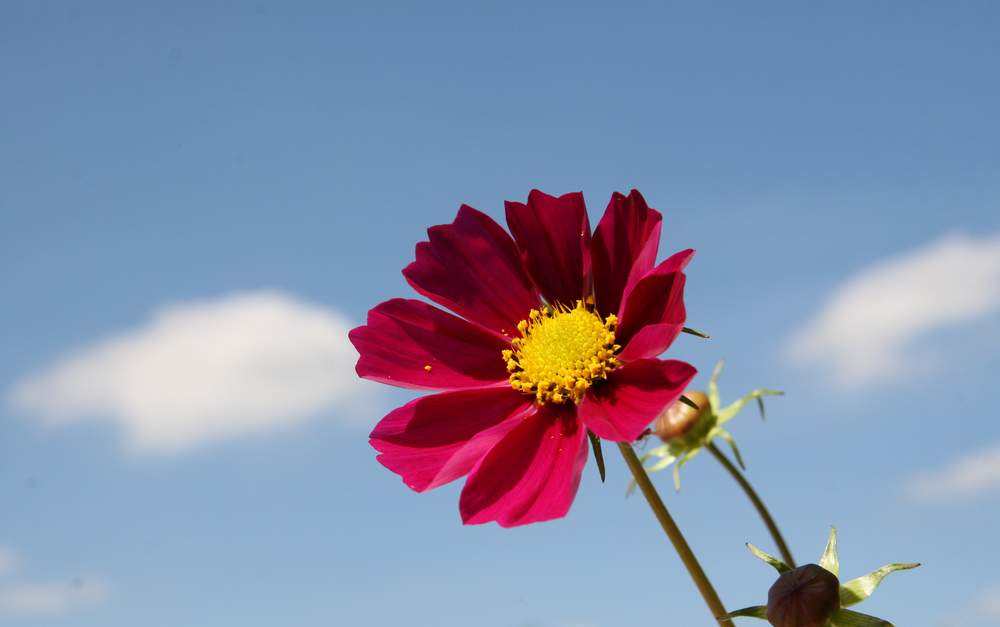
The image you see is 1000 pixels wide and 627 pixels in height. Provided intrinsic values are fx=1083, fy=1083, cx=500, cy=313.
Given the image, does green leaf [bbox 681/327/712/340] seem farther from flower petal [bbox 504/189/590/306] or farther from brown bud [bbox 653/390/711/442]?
brown bud [bbox 653/390/711/442]

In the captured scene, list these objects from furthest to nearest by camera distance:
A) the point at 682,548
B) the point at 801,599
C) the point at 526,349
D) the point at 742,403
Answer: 1. the point at 742,403
2. the point at 526,349
3. the point at 801,599
4. the point at 682,548

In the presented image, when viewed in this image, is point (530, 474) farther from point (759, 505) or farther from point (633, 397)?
point (759, 505)

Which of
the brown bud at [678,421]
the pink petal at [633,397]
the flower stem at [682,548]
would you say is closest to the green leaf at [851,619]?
the flower stem at [682,548]

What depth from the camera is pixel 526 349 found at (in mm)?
1805

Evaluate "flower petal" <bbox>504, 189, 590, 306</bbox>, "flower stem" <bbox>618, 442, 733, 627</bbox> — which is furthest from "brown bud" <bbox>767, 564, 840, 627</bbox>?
"flower petal" <bbox>504, 189, 590, 306</bbox>

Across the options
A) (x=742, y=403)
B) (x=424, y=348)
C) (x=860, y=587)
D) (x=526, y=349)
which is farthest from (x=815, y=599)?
(x=742, y=403)

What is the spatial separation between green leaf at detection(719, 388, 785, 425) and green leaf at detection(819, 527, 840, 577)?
0.92 metres

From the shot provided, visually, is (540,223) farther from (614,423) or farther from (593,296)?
(614,423)

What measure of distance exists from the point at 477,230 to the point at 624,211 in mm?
272

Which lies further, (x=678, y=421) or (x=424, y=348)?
(x=678, y=421)

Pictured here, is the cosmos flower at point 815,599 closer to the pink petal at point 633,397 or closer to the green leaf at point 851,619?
the green leaf at point 851,619

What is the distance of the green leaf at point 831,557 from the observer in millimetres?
1701

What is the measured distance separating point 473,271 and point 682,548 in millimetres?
651

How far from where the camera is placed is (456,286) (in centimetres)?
186
